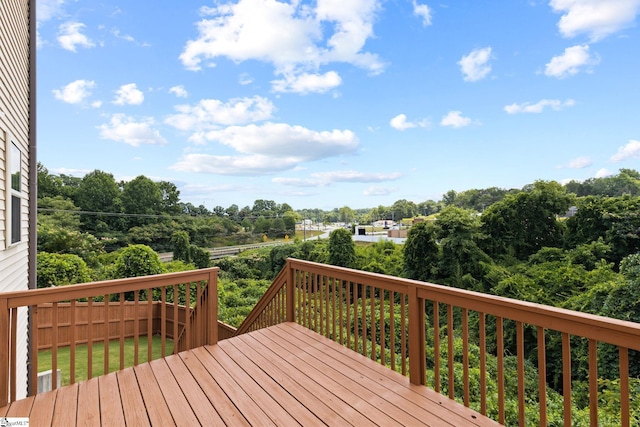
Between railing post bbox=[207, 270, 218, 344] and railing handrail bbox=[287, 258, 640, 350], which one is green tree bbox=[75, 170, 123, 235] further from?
railing handrail bbox=[287, 258, 640, 350]

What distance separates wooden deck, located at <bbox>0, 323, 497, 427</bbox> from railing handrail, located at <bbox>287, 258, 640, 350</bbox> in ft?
2.28

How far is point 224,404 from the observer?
6.76 ft

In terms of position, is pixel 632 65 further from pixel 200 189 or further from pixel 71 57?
pixel 200 189

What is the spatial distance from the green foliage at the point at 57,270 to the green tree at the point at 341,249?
10592 mm

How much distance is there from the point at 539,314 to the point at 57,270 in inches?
464

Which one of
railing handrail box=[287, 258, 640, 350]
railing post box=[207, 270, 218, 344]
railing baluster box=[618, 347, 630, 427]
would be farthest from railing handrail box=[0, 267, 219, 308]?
railing baluster box=[618, 347, 630, 427]

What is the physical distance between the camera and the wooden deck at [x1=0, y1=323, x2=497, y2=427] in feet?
6.23

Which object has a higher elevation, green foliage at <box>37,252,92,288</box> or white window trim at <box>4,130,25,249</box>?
white window trim at <box>4,130,25,249</box>

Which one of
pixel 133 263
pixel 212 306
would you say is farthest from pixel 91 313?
pixel 133 263

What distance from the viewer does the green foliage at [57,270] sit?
9055mm

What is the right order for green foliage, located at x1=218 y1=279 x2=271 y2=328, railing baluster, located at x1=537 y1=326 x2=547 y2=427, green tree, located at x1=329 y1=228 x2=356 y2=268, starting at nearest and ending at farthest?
railing baluster, located at x1=537 y1=326 x2=547 y2=427 → green foliage, located at x1=218 y1=279 x2=271 y2=328 → green tree, located at x1=329 y1=228 x2=356 y2=268

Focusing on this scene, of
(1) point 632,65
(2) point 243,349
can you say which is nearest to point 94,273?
(2) point 243,349

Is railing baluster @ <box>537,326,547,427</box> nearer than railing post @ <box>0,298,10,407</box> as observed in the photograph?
Yes

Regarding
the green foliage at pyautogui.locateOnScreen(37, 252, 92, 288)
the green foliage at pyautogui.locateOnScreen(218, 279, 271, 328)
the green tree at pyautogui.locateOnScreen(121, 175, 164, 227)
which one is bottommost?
the green foliage at pyautogui.locateOnScreen(218, 279, 271, 328)
